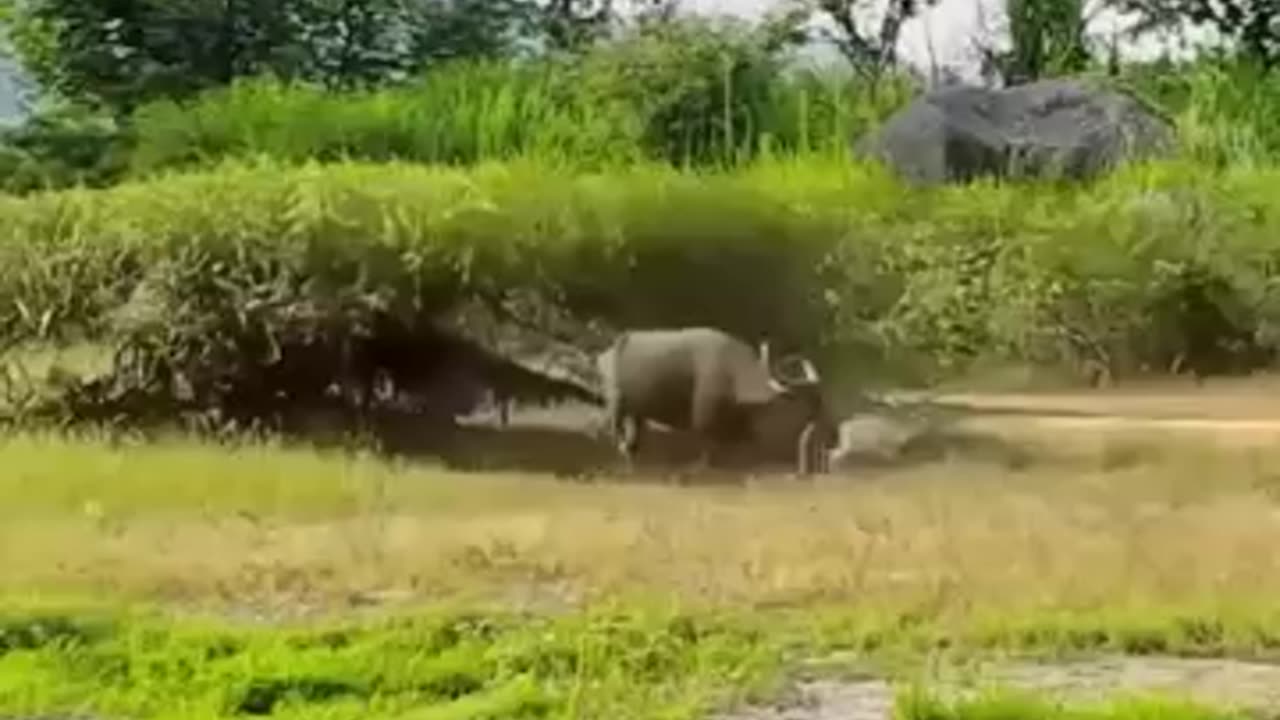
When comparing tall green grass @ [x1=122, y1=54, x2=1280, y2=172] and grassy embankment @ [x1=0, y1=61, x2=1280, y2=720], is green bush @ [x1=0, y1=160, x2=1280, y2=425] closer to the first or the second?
grassy embankment @ [x1=0, y1=61, x2=1280, y2=720]

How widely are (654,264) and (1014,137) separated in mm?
3359

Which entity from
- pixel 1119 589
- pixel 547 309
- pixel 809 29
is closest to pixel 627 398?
pixel 547 309

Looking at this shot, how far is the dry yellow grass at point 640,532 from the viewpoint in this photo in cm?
791

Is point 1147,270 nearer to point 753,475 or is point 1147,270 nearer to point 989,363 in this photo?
point 989,363

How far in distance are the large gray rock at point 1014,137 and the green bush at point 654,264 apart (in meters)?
1.06

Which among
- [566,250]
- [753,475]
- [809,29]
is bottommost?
[753,475]

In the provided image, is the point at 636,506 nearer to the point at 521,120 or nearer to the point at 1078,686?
A: the point at 1078,686

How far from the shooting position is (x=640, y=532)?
9211 millimetres

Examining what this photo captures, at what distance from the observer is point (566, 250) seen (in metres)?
12.5

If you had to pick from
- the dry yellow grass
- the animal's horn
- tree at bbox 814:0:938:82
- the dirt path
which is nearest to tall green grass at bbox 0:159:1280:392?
the animal's horn

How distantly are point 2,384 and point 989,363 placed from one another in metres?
4.92

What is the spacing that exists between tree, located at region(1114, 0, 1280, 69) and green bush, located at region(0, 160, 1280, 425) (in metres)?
5.02

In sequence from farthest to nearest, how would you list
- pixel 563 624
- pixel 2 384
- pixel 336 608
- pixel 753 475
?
pixel 2 384 < pixel 753 475 < pixel 336 608 < pixel 563 624

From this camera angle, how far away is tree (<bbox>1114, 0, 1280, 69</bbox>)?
60.8 feet
